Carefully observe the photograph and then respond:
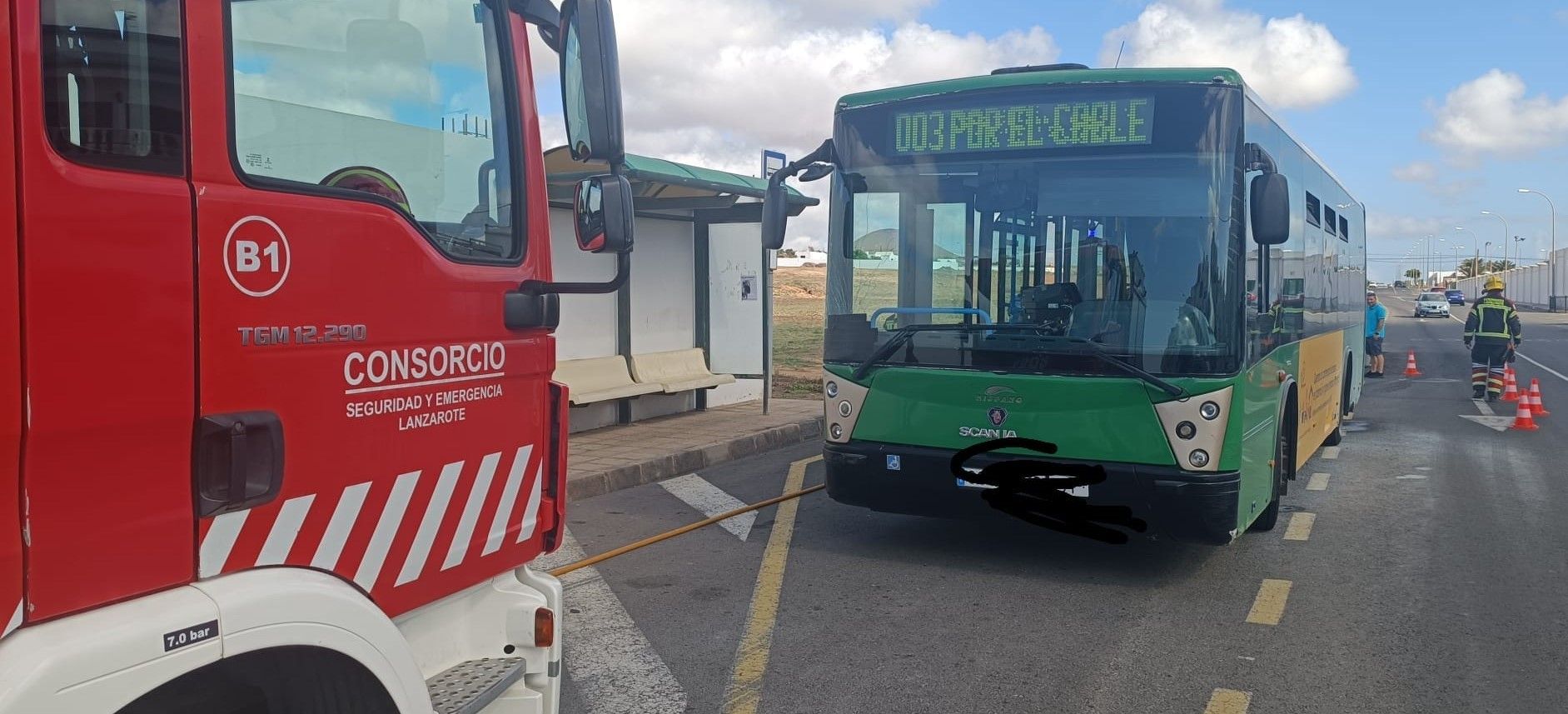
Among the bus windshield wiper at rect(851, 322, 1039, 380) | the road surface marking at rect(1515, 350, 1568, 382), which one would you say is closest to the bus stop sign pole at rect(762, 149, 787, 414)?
the bus windshield wiper at rect(851, 322, 1039, 380)

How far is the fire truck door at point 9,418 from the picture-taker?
190 centimetres

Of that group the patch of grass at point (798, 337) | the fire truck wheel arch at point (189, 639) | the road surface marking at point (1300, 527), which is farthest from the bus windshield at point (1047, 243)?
the fire truck wheel arch at point (189, 639)

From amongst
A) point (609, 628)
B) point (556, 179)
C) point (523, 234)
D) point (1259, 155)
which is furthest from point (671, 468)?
point (523, 234)

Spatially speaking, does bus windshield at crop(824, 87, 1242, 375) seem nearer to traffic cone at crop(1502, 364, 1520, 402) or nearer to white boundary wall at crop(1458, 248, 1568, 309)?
traffic cone at crop(1502, 364, 1520, 402)

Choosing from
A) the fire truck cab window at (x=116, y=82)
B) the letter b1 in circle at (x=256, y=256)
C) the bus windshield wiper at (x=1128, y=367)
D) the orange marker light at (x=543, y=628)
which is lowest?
the orange marker light at (x=543, y=628)

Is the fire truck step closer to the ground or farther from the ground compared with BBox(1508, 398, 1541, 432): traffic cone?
farther from the ground

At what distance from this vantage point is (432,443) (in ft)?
9.58

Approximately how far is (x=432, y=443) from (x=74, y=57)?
1151 millimetres

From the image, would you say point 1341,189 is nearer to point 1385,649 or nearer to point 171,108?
point 1385,649

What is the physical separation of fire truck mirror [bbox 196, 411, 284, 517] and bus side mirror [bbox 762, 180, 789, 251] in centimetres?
505

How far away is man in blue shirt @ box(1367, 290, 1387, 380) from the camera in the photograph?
67.9ft

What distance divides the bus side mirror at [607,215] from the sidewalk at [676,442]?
592cm

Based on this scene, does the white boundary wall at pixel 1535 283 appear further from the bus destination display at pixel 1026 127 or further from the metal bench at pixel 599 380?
the bus destination display at pixel 1026 127

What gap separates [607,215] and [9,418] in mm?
1582
